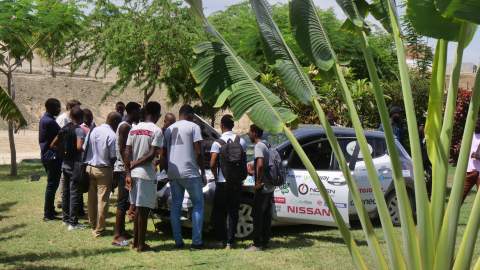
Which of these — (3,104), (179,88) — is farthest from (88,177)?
(179,88)

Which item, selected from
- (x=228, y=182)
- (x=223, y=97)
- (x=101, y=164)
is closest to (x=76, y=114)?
(x=101, y=164)

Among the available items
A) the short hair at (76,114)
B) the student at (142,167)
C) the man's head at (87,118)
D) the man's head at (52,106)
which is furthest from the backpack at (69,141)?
the student at (142,167)

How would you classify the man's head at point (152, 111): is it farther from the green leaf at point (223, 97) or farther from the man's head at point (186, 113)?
the green leaf at point (223, 97)

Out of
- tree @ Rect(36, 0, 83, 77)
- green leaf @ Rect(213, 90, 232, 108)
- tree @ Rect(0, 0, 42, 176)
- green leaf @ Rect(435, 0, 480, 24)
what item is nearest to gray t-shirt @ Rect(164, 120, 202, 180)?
green leaf @ Rect(213, 90, 232, 108)

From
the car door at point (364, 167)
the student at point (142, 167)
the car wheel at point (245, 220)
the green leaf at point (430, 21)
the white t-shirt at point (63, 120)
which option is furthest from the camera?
the white t-shirt at point (63, 120)

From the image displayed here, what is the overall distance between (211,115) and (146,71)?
6.51 metres

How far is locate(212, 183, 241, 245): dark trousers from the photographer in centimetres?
871

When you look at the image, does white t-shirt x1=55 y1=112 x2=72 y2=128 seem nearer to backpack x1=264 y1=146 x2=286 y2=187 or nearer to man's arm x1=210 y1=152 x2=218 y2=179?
man's arm x1=210 y1=152 x2=218 y2=179

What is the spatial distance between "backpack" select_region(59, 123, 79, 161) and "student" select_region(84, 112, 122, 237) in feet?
1.45

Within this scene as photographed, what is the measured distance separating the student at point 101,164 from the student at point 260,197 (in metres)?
2.09

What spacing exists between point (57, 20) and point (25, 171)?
14.4ft

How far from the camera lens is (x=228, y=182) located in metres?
8.62

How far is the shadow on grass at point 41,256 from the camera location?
7934 millimetres

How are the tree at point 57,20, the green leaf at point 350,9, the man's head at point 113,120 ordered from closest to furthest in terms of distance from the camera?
the green leaf at point 350,9 < the man's head at point 113,120 < the tree at point 57,20
